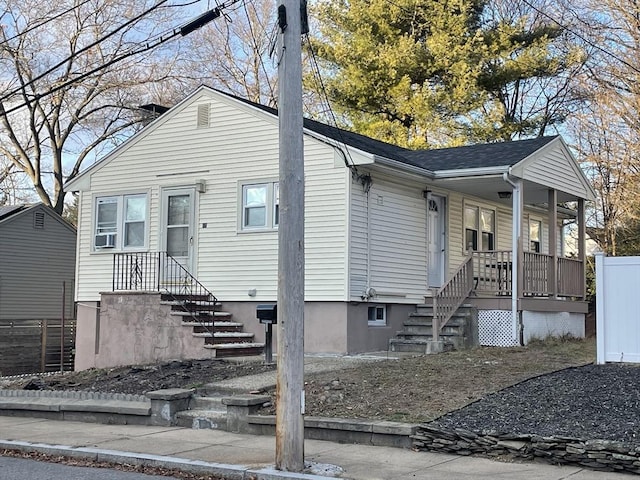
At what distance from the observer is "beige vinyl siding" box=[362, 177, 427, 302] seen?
16.3 m

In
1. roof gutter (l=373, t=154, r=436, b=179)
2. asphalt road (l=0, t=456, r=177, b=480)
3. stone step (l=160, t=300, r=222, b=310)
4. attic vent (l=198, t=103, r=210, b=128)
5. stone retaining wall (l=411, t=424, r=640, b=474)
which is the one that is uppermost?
attic vent (l=198, t=103, r=210, b=128)

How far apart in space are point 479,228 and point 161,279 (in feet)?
26.1

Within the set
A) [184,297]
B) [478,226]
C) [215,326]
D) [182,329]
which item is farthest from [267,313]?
[478,226]

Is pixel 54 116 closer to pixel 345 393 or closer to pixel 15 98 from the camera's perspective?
pixel 15 98

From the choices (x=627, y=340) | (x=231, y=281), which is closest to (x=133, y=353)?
(x=231, y=281)

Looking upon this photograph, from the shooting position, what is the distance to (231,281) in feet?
55.9

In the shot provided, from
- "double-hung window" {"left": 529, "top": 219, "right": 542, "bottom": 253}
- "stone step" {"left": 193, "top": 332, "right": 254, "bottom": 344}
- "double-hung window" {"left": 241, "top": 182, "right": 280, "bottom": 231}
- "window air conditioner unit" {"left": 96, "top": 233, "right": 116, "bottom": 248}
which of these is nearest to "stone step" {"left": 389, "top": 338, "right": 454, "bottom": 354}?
"stone step" {"left": 193, "top": 332, "right": 254, "bottom": 344}

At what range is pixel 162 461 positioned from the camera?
858 cm

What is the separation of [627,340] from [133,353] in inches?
381

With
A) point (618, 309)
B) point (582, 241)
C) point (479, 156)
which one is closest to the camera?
point (618, 309)

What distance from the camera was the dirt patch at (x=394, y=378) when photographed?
1009 centimetres

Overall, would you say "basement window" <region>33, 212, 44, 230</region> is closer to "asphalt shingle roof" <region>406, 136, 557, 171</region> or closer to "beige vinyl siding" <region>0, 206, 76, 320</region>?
"beige vinyl siding" <region>0, 206, 76, 320</region>

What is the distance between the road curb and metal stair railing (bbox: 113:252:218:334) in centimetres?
701

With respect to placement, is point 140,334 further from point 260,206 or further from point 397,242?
point 397,242
